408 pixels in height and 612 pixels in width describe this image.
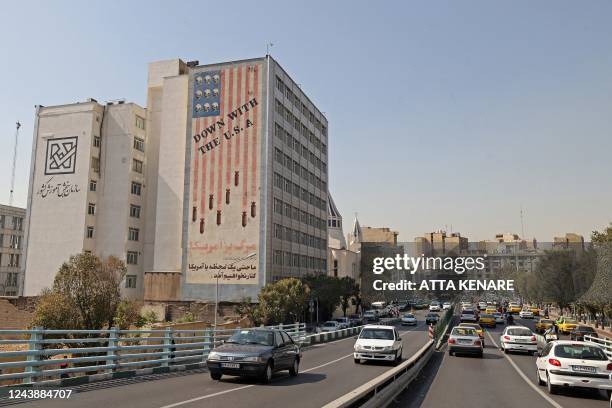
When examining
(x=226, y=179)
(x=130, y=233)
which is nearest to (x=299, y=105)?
(x=226, y=179)

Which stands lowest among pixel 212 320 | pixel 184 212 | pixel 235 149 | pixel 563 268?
pixel 212 320

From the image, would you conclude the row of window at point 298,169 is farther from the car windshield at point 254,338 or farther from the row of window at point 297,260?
the car windshield at point 254,338

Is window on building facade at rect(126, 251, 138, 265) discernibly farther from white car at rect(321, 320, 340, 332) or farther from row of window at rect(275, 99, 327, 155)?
white car at rect(321, 320, 340, 332)

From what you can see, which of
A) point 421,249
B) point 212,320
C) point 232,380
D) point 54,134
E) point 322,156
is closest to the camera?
point 232,380

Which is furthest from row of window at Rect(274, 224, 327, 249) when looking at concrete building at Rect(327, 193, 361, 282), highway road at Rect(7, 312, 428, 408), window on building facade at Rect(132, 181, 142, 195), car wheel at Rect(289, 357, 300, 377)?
highway road at Rect(7, 312, 428, 408)

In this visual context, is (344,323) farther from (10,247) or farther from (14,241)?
(14,241)

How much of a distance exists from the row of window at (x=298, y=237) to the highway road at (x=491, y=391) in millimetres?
49846

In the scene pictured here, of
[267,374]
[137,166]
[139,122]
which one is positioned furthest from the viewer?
[139,122]

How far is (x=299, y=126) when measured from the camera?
268ft

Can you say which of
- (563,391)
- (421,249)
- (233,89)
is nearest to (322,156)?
(233,89)

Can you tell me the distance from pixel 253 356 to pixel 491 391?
21.7ft

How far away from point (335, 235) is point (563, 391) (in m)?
127

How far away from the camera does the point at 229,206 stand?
2638 inches

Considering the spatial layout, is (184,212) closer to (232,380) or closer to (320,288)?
(320,288)
